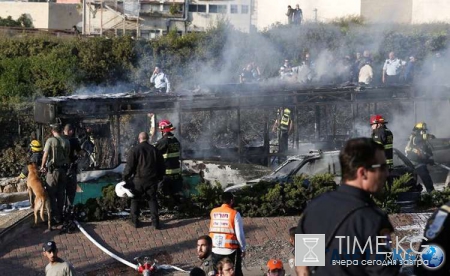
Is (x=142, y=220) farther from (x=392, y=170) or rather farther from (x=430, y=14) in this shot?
(x=430, y=14)

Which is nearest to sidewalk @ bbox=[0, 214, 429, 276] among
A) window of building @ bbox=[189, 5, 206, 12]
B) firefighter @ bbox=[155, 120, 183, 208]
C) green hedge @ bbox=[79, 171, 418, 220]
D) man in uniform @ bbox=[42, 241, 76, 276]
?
green hedge @ bbox=[79, 171, 418, 220]

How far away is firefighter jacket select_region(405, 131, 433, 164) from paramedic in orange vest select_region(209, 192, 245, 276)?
26.8ft

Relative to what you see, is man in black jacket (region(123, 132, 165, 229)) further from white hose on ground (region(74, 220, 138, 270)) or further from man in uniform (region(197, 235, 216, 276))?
man in uniform (region(197, 235, 216, 276))

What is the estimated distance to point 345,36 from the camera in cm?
2905

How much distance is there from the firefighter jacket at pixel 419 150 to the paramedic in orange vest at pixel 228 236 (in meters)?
8.16

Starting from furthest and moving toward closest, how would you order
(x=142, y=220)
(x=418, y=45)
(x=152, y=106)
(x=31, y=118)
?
(x=418, y=45)
(x=31, y=118)
(x=152, y=106)
(x=142, y=220)

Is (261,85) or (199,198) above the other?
(261,85)

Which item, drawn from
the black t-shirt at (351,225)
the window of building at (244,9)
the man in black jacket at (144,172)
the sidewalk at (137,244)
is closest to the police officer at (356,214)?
the black t-shirt at (351,225)

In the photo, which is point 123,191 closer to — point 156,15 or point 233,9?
point 156,15

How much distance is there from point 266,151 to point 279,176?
7.13 ft

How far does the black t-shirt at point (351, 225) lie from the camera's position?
166 inches

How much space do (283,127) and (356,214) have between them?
12.7 meters

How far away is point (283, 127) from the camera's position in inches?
664

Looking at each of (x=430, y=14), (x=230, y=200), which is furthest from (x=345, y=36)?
(x=230, y=200)
